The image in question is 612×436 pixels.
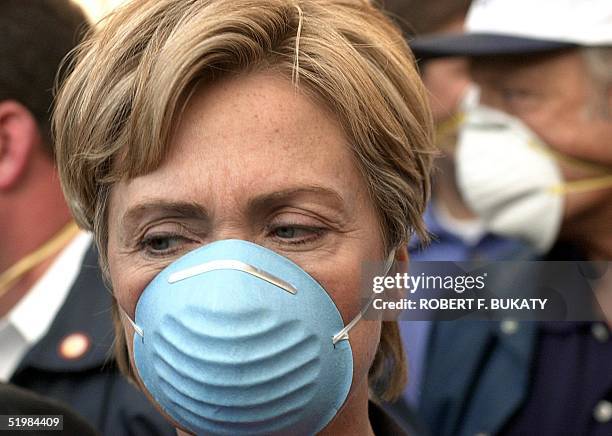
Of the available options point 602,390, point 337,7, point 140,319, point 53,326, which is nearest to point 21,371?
point 53,326

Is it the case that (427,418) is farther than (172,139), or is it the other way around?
(427,418)

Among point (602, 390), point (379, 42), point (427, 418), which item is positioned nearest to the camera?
point (379, 42)

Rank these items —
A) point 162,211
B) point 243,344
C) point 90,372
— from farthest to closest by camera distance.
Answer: point 90,372
point 162,211
point 243,344

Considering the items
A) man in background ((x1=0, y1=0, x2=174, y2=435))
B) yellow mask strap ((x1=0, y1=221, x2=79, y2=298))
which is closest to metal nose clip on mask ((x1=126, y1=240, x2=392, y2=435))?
man in background ((x1=0, y1=0, x2=174, y2=435))

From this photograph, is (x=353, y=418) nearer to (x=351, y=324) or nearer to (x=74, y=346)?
(x=351, y=324)

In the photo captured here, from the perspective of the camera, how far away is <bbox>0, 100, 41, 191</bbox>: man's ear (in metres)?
3.75

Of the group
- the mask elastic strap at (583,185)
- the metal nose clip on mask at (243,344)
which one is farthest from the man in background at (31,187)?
the mask elastic strap at (583,185)

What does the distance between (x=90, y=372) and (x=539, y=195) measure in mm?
1808

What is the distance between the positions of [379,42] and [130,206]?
2.16 feet

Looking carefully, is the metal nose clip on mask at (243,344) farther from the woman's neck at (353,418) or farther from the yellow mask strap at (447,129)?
the yellow mask strap at (447,129)

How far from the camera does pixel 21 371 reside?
11.0 feet

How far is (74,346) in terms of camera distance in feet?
11.0

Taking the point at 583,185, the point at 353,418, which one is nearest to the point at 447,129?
the point at 583,185

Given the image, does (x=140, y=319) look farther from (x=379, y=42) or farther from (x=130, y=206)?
(x=379, y=42)
